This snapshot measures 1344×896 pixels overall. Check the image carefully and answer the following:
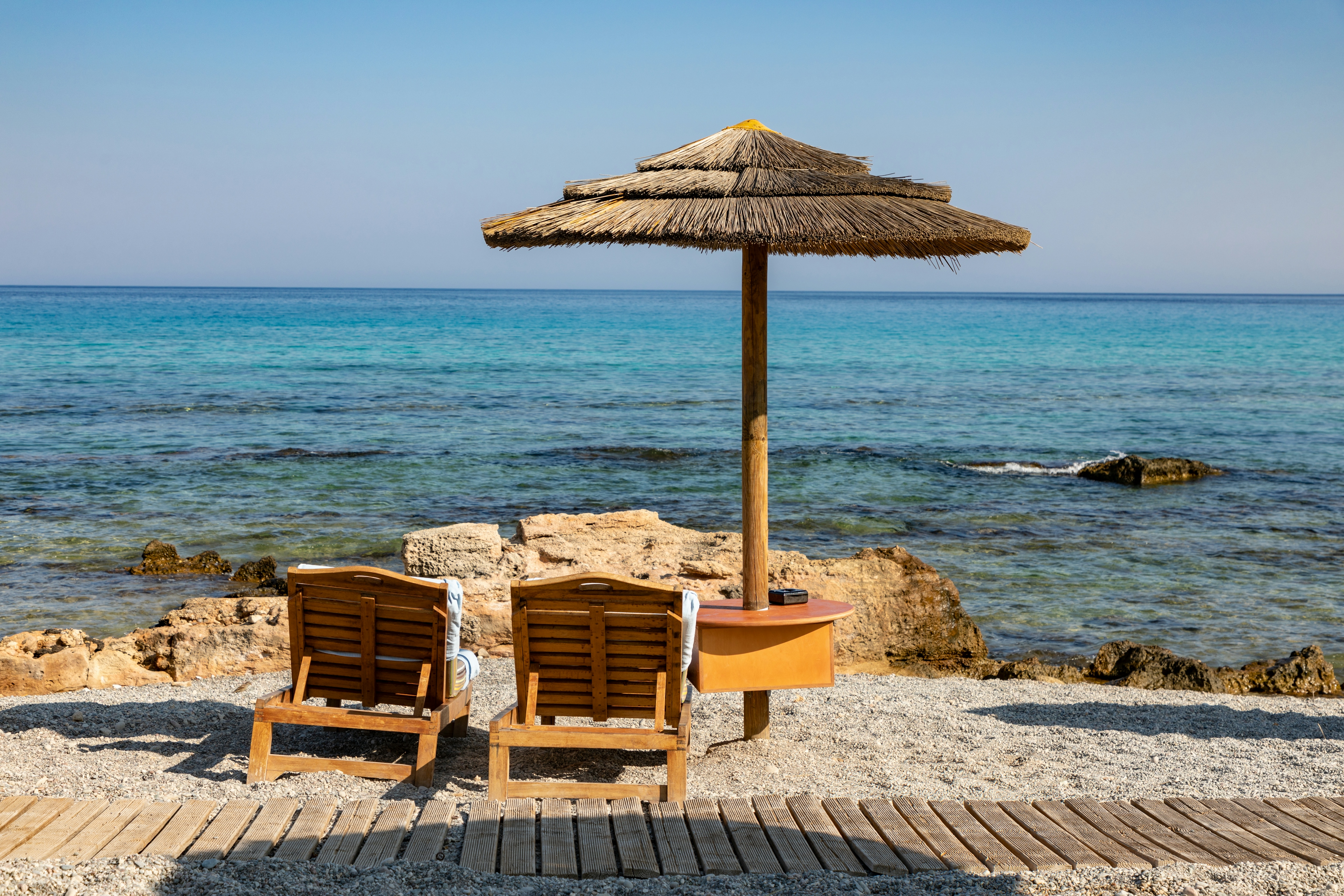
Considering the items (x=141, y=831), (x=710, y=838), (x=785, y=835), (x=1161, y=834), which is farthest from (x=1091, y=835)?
(x=141, y=831)

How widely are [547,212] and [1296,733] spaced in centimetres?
509

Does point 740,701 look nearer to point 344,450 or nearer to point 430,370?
point 344,450

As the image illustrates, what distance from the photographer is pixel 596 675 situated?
4.52 m

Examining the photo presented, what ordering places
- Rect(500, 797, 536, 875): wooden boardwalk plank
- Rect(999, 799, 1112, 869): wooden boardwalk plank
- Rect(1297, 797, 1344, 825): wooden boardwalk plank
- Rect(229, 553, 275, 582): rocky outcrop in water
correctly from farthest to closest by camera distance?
1. Rect(229, 553, 275, 582): rocky outcrop in water
2. Rect(1297, 797, 1344, 825): wooden boardwalk plank
3. Rect(999, 799, 1112, 869): wooden boardwalk plank
4. Rect(500, 797, 536, 875): wooden boardwalk plank

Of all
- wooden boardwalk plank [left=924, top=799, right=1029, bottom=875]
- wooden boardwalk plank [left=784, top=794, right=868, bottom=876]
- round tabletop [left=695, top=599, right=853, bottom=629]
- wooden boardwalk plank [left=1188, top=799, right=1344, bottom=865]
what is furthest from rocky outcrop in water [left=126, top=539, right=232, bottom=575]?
wooden boardwalk plank [left=1188, top=799, right=1344, bottom=865]

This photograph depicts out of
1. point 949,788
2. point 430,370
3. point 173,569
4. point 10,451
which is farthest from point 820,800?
point 430,370

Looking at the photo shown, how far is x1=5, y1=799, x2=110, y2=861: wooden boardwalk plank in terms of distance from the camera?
3414 millimetres

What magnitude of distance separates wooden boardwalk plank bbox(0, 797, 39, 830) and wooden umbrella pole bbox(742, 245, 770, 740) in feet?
10.2

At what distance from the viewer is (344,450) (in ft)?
62.3

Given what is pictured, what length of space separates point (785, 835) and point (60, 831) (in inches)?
103

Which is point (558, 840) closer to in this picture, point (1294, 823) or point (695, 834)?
point (695, 834)

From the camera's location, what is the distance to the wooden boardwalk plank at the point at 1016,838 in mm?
3521

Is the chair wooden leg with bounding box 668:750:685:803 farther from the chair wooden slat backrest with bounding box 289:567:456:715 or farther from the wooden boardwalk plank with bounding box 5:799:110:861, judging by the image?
the wooden boardwalk plank with bounding box 5:799:110:861

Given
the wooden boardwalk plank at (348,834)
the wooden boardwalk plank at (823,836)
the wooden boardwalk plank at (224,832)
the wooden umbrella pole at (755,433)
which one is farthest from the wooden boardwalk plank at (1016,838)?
the wooden boardwalk plank at (224,832)
